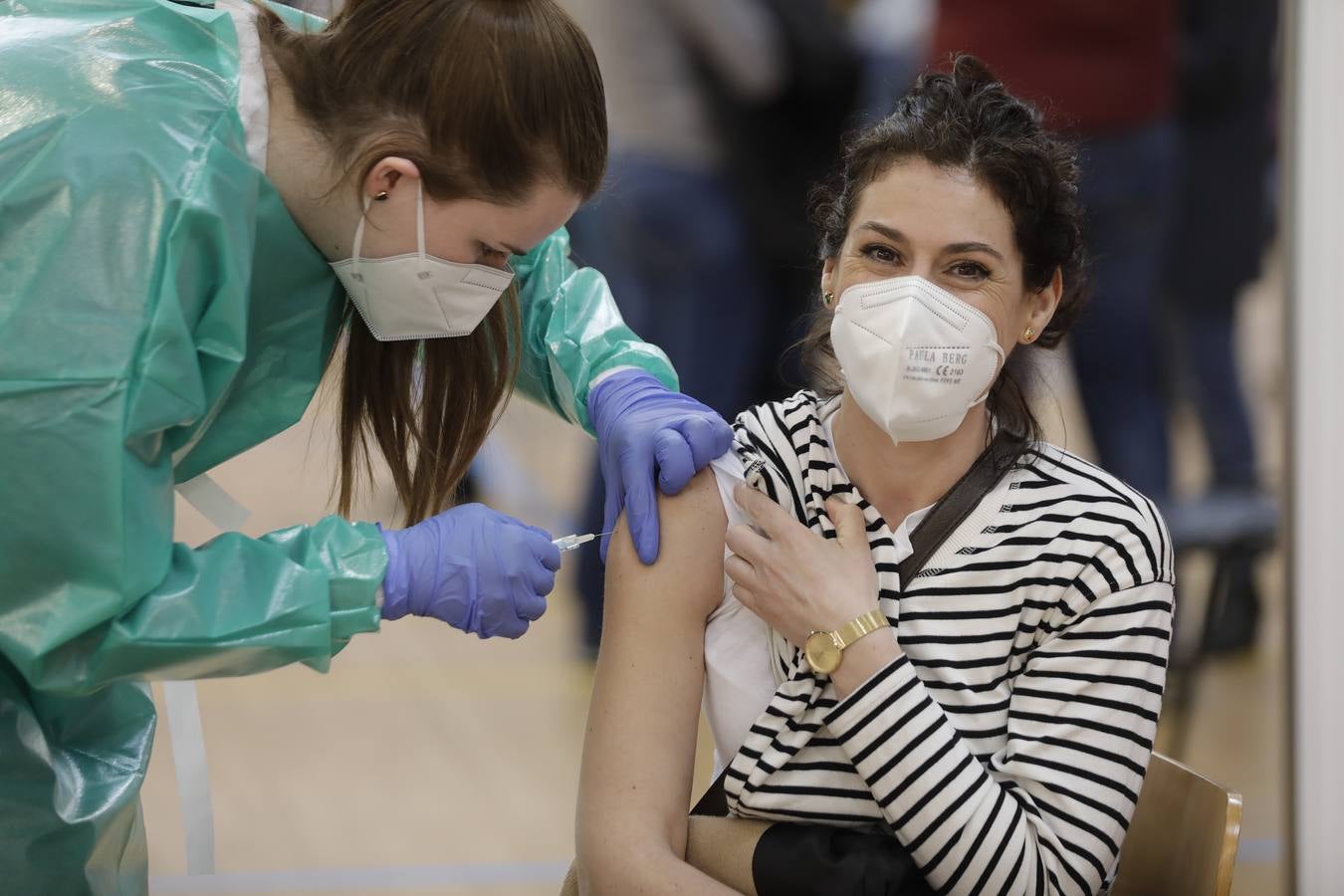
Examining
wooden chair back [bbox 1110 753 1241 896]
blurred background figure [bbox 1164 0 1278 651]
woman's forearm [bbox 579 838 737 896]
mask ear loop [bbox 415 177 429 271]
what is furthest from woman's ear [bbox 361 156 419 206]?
blurred background figure [bbox 1164 0 1278 651]

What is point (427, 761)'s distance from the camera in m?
Answer: 3.08

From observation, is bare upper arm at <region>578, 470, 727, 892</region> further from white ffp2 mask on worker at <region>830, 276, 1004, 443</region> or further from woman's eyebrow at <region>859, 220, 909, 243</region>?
woman's eyebrow at <region>859, 220, 909, 243</region>

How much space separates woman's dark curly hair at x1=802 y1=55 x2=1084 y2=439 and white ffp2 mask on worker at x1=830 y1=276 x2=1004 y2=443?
0.44 feet

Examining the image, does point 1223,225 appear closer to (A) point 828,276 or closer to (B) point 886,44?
(B) point 886,44

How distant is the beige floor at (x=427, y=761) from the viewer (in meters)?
2.54

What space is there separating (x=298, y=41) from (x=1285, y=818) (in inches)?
50.7

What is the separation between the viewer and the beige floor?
2.54 metres

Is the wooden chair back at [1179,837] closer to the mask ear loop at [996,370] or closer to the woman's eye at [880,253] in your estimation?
the mask ear loop at [996,370]

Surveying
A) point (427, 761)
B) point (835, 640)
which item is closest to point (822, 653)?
point (835, 640)

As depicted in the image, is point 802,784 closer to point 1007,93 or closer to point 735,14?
point 1007,93

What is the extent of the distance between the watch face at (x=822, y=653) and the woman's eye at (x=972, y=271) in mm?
415

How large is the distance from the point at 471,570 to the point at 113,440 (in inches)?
14.2

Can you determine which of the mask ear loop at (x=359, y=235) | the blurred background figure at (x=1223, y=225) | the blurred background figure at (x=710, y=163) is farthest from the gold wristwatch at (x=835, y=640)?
the blurred background figure at (x=1223, y=225)

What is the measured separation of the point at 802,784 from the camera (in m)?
1.36
